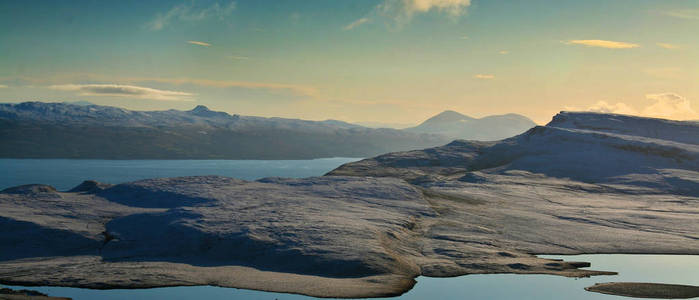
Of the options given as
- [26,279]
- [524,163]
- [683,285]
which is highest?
[524,163]

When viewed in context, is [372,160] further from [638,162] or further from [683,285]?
[683,285]

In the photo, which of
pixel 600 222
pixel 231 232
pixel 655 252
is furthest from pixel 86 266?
pixel 600 222

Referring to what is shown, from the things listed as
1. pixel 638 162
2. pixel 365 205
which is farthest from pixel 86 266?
pixel 638 162

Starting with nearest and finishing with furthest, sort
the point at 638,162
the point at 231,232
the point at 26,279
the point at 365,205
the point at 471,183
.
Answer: the point at 26,279 → the point at 231,232 → the point at 365,205 → the point at 471,183 → the point at 638,162

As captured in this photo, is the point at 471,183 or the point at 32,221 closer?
the point at 32,221

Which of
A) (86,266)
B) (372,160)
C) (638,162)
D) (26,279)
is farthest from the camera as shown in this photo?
(372,160)

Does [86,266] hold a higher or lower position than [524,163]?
lower

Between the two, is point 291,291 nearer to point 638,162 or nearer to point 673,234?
point 673,234
